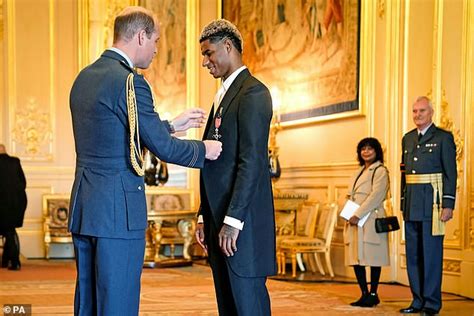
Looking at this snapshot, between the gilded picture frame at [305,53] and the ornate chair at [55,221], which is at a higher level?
the gilded picture frame at [305,53]

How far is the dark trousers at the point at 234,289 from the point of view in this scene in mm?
3461

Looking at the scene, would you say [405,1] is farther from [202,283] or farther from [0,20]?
[0,20]

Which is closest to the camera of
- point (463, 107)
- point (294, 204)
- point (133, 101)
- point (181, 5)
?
point (133, 101)

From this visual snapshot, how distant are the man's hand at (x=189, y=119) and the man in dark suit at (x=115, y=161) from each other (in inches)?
11.2

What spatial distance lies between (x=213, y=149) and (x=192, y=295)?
4692 millimetres

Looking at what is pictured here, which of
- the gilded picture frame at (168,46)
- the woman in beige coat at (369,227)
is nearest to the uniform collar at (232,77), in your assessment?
the woman in beige coat at (369,227)

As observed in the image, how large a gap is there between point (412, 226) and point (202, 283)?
296cm

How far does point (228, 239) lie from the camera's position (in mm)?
3455

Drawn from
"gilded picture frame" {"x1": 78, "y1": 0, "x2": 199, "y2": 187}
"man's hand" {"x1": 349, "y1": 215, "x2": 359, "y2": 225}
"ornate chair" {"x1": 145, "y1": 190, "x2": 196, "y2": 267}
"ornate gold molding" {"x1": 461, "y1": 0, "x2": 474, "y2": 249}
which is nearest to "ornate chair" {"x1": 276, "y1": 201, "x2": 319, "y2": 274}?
"ornate chair" {"x1": 145, "y1": 190, "x2": 196, "y2": 267}

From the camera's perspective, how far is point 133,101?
10.7 feet

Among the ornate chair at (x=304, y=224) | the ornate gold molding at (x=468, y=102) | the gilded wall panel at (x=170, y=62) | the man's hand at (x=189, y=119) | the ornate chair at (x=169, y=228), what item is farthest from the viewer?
the gilded wall panel at (x=170, y=62)

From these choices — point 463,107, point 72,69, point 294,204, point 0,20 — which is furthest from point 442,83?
point 0,20

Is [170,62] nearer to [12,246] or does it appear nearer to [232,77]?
[12,246]

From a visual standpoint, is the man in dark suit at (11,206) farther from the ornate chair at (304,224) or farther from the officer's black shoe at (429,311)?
the officer's black shoe at (429,311)
